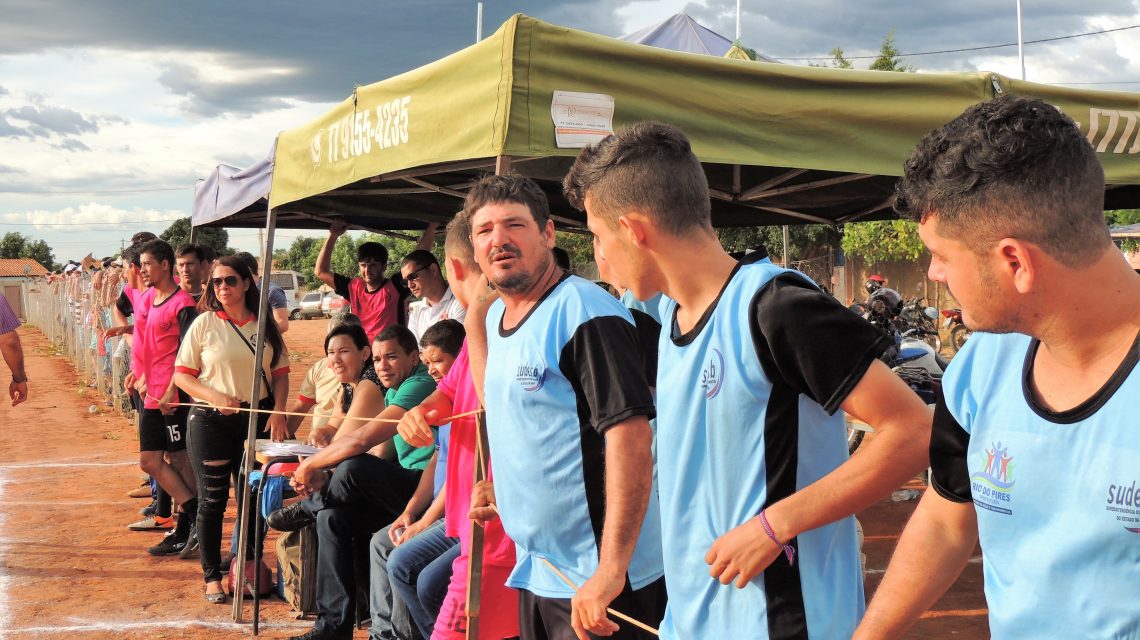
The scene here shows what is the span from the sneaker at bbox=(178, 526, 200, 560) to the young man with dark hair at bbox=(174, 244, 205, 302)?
1754 millimetres

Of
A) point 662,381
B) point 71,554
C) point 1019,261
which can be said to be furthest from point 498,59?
point 71,554

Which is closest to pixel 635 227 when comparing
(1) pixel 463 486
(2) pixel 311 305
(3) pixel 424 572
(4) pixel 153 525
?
(1) pixel 463 486

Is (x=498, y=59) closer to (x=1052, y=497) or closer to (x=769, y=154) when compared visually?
(x=769, y=154)

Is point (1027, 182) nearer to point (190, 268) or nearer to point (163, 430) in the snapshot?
point (190, 268)

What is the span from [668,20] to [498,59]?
4258mm

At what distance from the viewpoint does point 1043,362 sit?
4.67 feet

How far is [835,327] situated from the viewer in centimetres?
185

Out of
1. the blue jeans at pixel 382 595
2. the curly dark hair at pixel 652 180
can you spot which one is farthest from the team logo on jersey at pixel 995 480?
the blue jeans at pixel 382 595

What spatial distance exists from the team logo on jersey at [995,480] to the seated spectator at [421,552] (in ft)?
9.00

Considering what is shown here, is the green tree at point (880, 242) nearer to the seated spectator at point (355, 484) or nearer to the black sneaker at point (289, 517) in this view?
the seated spectator at point (355, 484)

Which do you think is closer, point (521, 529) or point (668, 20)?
point (521, 529)

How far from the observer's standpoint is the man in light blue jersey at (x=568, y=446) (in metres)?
2.53

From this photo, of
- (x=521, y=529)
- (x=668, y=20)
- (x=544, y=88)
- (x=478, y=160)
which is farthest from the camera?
(x=668, y=20)

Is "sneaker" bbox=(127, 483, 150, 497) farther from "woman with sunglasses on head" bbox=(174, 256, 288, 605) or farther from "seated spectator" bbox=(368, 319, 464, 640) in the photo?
"seated spectator" bbox=(368, 319, 464, 640)
